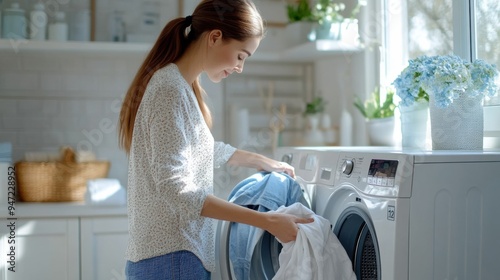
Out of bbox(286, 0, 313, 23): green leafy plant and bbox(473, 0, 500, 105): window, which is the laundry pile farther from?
bbox(286, 0, 313, 23): green leafy plant

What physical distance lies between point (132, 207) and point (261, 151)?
183 cm

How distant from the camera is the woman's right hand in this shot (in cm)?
165

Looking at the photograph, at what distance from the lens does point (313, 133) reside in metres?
3.20

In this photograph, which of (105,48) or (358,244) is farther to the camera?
(105,48)

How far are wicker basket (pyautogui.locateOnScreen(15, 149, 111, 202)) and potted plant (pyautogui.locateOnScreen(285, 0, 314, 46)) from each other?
1.28m

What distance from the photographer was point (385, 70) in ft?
9.59

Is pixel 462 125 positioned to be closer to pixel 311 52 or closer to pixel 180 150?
pixel 180 150

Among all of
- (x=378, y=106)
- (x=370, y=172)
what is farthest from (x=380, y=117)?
(x=370, y=172)

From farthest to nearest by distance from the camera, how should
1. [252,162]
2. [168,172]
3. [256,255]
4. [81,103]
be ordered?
[81,103]
[252,162]
[256,255]
[168,172]

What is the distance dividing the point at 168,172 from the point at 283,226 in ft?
1.22

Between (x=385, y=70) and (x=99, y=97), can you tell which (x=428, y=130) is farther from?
(x=99, y=97)

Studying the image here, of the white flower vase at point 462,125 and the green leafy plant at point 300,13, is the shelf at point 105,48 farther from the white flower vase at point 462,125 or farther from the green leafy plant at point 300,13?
the white flower vase at point 462,125

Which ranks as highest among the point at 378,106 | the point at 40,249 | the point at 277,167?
the point at 378,106

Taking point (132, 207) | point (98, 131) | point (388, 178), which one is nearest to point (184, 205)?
point (132, 207)
